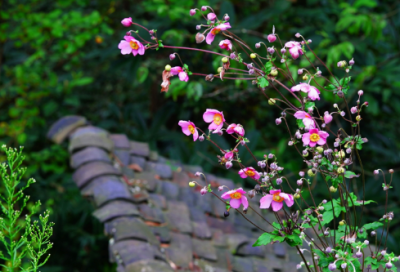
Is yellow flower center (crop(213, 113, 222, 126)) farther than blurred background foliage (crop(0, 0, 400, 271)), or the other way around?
blurred background foliage (crop(0, 0, 400, 271))

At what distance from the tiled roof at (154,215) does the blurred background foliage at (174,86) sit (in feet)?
2.58

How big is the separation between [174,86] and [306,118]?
2.44 meters

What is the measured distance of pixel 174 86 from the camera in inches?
132

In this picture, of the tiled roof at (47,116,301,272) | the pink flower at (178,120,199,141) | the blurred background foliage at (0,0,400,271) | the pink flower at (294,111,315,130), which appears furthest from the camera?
the blurred background foliage at (0,0,400,271)

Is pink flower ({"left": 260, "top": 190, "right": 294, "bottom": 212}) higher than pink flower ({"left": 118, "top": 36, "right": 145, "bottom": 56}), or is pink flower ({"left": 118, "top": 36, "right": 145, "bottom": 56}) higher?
pink flower ({"left": 118, "top": 36, "right": 145, "bottom": 56})

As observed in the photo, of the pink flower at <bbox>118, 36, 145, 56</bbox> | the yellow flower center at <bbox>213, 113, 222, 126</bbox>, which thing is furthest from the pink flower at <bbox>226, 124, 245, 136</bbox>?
the pink flower at <bbox>118, 36, 145, 56</bbox>

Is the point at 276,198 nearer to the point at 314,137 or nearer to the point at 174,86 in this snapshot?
the point at 314,137

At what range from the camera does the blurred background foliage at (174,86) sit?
3.60 meters

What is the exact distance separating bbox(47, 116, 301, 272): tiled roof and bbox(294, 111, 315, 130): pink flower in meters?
0.91

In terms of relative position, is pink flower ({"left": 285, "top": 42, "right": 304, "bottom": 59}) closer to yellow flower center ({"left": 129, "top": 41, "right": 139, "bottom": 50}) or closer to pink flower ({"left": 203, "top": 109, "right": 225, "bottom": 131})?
pink flower ({"left": 203, "top": 109, "right": 225, "bottom": 131})

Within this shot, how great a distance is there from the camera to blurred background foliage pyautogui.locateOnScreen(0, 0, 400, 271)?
3602 millimetres

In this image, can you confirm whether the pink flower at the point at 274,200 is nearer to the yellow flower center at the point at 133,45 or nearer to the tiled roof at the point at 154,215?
the yellow flower center at the point at 133,45

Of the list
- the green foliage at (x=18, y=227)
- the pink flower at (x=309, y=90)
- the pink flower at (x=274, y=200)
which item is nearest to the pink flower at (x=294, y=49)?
the pink flower at (x=309, y=90)

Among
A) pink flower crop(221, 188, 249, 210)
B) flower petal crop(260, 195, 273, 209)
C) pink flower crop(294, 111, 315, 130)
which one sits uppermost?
pink flower crop(294, 111, 315, 130)
